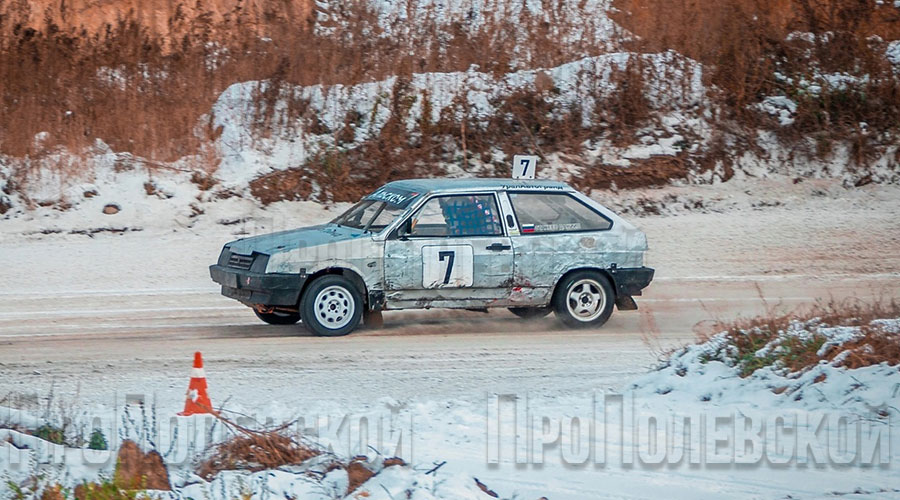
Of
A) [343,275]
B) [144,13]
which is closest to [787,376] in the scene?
[343,275]

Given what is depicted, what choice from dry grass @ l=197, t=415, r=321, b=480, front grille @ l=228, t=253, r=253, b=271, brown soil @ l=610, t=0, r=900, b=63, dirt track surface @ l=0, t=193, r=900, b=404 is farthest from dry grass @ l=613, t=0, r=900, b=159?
dry grass @ l=197, t=415, r=321, b=480

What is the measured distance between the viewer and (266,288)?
390 inches

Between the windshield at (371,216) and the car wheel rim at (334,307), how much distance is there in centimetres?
70

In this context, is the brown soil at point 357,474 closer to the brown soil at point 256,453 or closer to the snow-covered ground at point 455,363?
the snow-covered ground at point 455,363

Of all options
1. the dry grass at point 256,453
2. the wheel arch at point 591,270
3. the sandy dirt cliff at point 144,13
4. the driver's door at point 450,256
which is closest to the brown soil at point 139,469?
the dry grass at point 256,453

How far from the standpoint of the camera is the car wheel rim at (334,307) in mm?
10180

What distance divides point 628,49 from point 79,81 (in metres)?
11.1

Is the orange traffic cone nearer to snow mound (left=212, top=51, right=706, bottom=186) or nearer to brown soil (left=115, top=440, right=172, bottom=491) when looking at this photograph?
brown soil (left=115, top=440, right=172, bottom=491)

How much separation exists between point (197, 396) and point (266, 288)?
284 centimetres

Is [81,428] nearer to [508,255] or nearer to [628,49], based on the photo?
[508,255]

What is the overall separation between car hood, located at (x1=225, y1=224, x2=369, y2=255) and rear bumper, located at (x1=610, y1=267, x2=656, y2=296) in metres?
2.68

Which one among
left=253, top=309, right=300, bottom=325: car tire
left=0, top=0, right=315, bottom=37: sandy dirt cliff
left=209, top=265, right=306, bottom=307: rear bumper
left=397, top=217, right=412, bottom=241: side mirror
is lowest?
left=253, top=309, right=300, bottom=325: car tire

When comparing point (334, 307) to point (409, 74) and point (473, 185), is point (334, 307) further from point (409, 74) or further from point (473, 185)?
point (409, 74)

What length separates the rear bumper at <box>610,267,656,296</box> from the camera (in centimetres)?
1092
